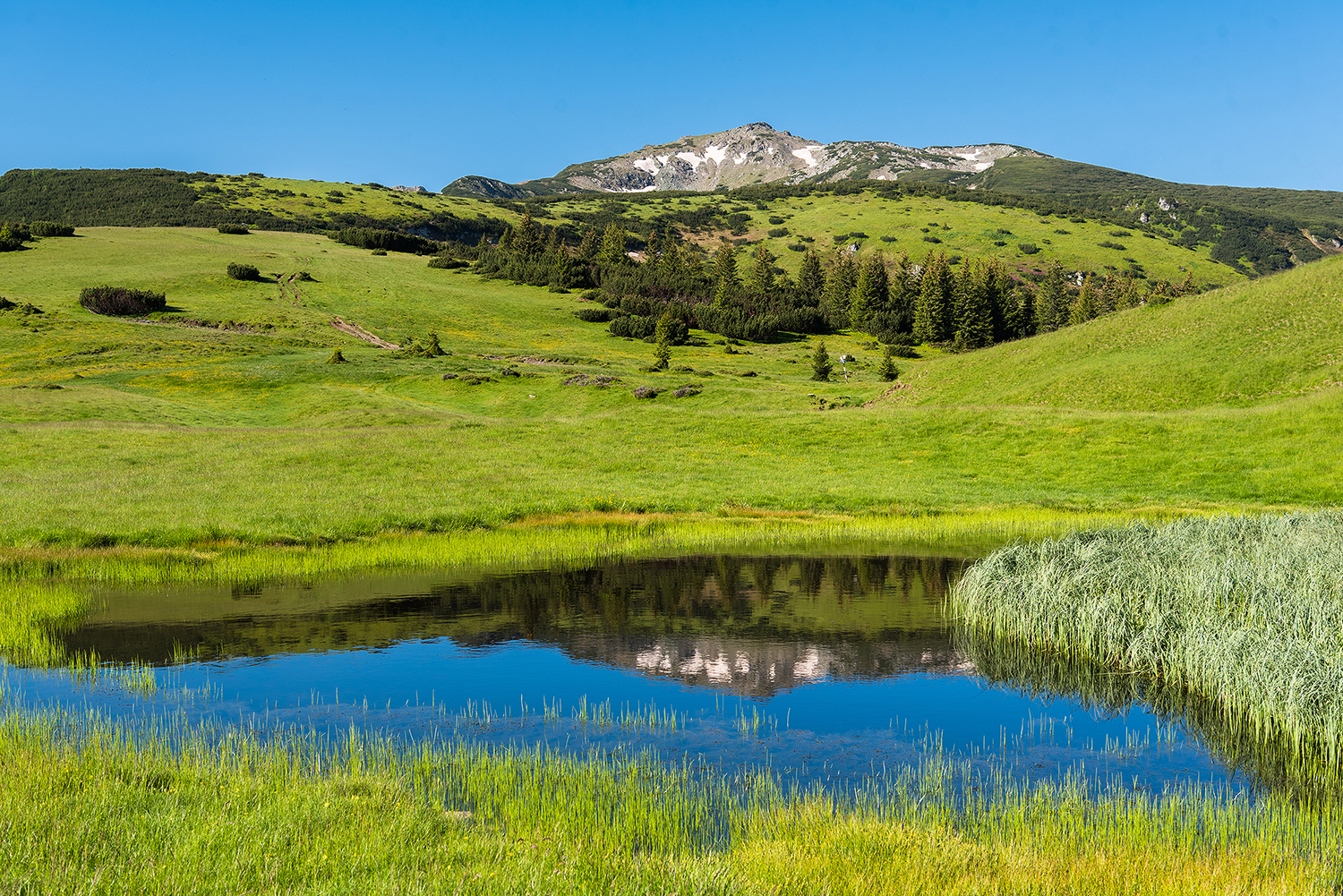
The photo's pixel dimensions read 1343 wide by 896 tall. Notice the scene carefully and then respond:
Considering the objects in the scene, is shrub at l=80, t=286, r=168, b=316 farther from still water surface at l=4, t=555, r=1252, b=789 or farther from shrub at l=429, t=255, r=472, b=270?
→ still water surface at l=4, t=555, r=1252, b=789

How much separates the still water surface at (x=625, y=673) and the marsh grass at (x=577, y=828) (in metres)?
1.10

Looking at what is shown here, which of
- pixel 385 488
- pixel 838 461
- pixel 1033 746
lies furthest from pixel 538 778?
pixel 838 461

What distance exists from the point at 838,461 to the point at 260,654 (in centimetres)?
3209

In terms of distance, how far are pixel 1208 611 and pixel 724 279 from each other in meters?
127

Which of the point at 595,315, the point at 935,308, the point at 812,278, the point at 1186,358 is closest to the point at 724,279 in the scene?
the point at 812,278

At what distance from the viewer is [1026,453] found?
42438 millimetres

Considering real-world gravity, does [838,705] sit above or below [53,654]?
above

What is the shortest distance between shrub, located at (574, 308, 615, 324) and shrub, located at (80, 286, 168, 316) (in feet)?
164

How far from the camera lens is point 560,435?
4825cm

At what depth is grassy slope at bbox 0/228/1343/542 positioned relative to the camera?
30.5 metres

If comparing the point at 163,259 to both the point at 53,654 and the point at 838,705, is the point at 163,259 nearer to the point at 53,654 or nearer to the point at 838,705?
the point at 53,654

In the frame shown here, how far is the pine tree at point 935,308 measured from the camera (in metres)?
125

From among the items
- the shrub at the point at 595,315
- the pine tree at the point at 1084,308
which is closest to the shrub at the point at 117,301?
the shrub at the point at 595,315

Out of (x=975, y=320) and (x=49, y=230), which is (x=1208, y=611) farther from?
(x=49, y=230)
